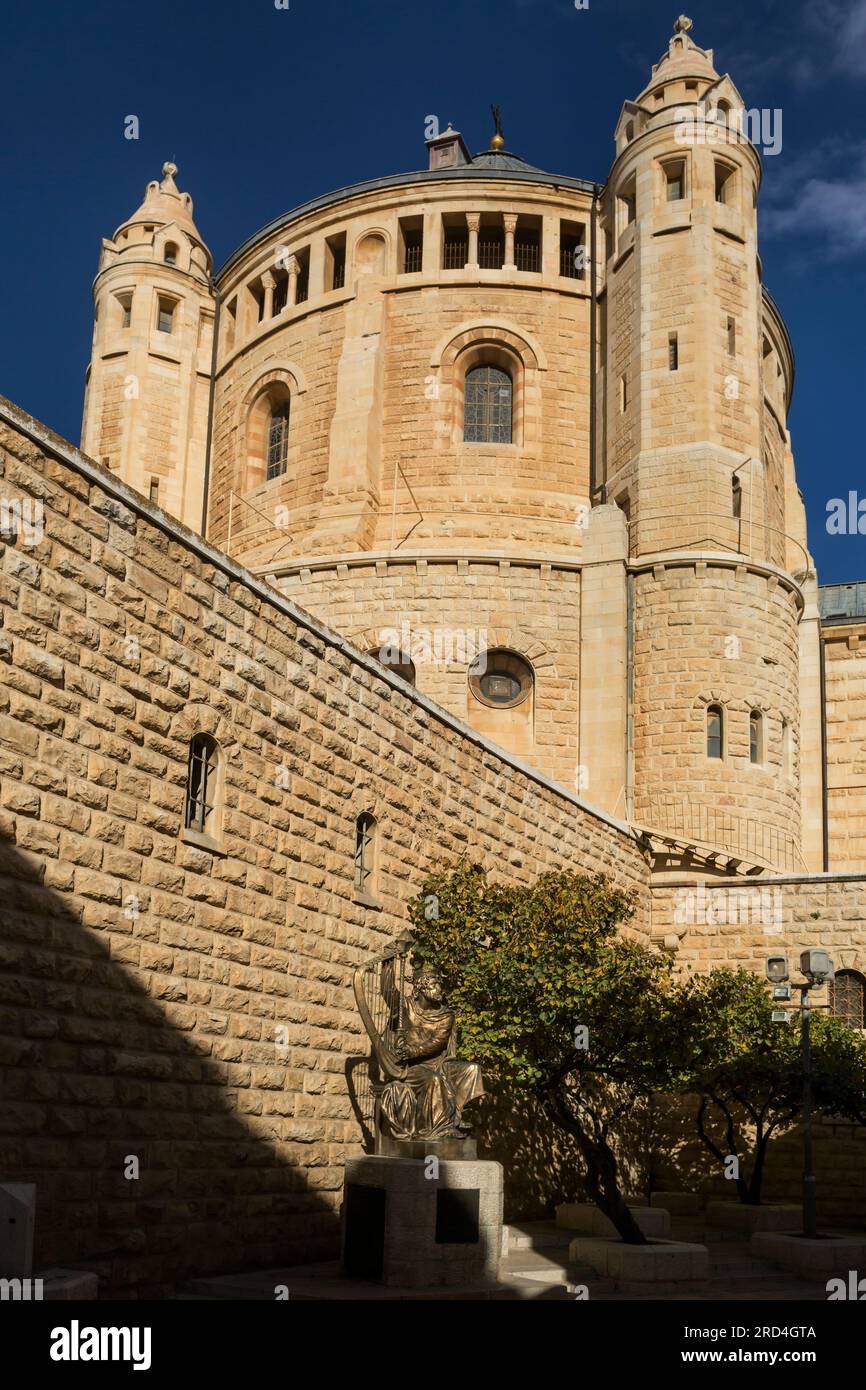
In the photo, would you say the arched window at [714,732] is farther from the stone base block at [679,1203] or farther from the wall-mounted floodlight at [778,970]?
the wall-mounted floodlight at [778,970]

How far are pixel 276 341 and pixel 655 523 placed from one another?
34.1ft

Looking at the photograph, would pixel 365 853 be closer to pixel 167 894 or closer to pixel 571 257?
pixel 167 894

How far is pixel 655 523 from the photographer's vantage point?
90.3 feet

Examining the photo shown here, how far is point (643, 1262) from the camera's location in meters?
13.8

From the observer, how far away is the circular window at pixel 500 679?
27.4m

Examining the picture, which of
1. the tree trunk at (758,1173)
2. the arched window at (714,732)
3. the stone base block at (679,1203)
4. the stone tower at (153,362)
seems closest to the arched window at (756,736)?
the arched window at (714,732)

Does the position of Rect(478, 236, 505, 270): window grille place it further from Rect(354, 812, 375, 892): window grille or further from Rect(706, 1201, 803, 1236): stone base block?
Rect(706, 1201, 803, 1236): stone base block

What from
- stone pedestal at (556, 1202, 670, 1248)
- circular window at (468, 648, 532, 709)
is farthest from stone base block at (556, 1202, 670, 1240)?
circular window at (468, 648, 532, 709)

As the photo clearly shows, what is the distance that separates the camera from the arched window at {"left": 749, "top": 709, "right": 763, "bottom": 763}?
26.1m

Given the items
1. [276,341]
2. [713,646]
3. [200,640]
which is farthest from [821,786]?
[200,640]

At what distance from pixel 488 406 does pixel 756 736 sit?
946 cm

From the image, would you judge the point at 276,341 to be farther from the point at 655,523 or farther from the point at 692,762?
the point at 692,762

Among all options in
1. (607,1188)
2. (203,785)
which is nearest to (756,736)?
(607,1188)

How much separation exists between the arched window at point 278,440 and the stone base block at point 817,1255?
68.1 ft
